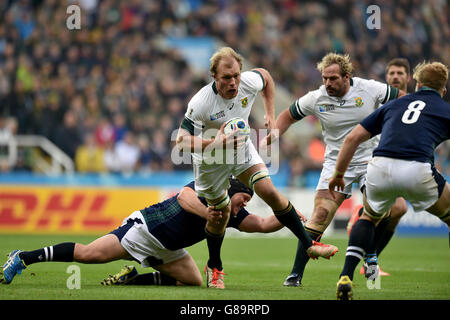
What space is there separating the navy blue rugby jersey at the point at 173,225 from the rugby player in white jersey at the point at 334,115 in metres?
1.14

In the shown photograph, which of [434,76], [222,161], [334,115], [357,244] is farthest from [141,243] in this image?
[434,76]

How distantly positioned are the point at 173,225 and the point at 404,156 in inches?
96.9

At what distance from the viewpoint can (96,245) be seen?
6859mm

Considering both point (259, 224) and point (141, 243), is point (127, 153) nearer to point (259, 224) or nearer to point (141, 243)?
point (259, 224)

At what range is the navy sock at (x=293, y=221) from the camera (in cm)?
711

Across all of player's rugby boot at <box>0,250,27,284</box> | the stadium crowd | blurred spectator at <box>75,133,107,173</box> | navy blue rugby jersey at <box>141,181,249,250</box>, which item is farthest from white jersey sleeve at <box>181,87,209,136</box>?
blurred spectator at <box>75,133,107,173</box>

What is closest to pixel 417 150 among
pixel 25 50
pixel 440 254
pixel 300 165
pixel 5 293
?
pixel 5 293

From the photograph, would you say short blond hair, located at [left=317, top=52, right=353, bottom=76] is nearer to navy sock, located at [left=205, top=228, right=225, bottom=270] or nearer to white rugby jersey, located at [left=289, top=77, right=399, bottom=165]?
white rugby jersey, located at [left=289, top=77, right=399, bottom=165]

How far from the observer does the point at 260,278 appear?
8367mm

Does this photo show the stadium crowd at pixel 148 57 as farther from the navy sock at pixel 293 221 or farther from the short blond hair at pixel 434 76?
the short blond hair at pixel 434 76

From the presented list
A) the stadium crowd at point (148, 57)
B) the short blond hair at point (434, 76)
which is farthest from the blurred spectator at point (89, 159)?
the short blond hair at point (434, 76)

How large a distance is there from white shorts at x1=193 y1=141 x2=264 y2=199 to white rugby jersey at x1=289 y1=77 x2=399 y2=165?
1305 millimetres

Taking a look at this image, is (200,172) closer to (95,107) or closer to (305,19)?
(95,107)

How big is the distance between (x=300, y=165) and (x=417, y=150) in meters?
11.0
